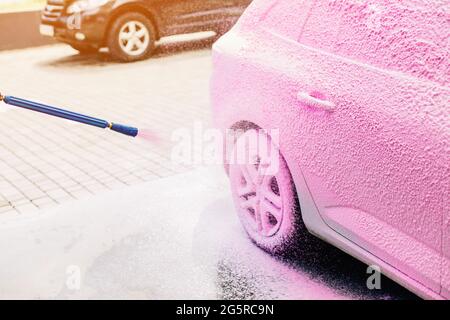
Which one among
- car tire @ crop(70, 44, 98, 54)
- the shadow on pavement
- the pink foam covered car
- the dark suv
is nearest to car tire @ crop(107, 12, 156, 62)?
the dark suv

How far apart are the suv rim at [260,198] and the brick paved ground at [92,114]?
140 cm

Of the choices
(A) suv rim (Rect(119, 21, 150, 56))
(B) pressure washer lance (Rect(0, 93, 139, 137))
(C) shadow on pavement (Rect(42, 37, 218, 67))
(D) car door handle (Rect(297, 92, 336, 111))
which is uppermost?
(D) car door handle (Rect(297, 92, 336, 111))

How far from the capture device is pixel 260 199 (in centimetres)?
336

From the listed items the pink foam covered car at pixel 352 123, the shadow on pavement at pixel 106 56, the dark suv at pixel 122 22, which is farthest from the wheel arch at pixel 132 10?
the pink foam covered car at pixel 352 123

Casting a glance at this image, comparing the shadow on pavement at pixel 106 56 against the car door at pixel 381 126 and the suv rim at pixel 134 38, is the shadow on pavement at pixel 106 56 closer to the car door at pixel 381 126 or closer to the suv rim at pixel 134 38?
the suv rim at pixel 134 38

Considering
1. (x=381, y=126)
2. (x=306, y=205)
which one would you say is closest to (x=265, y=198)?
(x=306, y=205)

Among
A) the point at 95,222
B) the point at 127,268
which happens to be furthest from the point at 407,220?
the point at 95,222

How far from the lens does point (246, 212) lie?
11.6 feet

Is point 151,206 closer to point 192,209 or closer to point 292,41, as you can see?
point 192,209

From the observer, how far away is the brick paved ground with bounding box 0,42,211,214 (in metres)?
4.71

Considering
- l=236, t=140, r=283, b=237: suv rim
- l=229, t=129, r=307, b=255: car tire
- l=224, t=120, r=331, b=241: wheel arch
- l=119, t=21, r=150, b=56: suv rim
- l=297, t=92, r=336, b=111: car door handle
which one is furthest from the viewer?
l=119, t=21, r=150, b=56: suv rim

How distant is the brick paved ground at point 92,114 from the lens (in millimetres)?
4711

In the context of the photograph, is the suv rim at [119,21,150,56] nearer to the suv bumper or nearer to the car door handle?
the suv bumper

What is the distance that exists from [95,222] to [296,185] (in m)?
1.65
